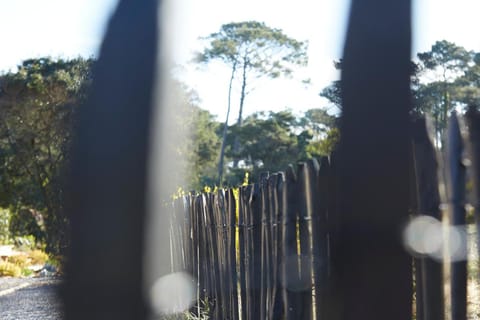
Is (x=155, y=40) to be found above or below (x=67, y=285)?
above

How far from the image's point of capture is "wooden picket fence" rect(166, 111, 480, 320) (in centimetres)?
337

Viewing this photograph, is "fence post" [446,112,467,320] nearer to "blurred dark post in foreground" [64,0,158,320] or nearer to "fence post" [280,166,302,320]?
"fence post" [280,166,302,320]

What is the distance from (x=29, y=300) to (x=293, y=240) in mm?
9795

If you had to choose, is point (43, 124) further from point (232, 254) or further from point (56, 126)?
point (232, 254)

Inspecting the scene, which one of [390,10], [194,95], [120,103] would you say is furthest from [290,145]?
[390,10]

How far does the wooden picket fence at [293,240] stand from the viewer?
337 centimetres

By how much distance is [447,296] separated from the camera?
3.61 meters

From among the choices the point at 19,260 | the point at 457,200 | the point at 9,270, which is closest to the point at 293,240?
the point at 457,200

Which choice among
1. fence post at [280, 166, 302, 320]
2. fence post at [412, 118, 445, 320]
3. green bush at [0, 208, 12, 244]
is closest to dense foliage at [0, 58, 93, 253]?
green bush at [0, 208, 12, 244]

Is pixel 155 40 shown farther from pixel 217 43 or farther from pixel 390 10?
pixel 217 43

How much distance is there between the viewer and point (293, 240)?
501 cm

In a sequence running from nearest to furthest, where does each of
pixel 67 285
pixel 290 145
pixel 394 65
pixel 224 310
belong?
pixel 394 65
pixel 224 310
pixel 67 285
pixel 290 145

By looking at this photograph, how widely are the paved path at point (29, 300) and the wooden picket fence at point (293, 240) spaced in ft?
12.6

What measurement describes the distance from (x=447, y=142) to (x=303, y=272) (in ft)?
5.64
